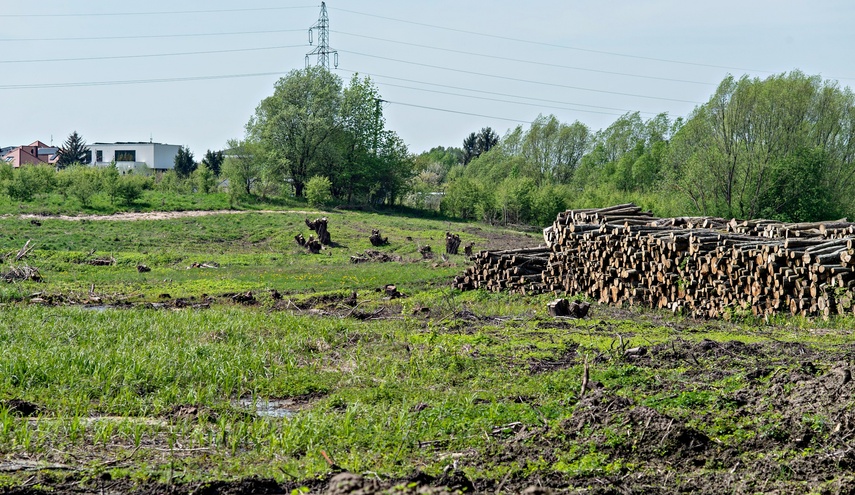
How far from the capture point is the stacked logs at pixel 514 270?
23.3m

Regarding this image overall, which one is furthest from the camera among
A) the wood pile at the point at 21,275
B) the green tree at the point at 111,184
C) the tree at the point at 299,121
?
the tree at the point at 299,121

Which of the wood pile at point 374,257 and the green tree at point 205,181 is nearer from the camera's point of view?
the wood pile at point 374,257

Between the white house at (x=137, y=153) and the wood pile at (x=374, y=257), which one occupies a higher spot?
the white house at (x=137, y=153)

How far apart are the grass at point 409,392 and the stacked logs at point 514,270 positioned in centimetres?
181

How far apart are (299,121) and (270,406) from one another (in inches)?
2385

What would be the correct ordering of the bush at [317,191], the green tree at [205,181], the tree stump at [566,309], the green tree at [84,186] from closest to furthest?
1. the tree stump at [566,309]
2. the green tree at [84,186]
3. the green tree at [205,181]
4. the bush at [317,191]

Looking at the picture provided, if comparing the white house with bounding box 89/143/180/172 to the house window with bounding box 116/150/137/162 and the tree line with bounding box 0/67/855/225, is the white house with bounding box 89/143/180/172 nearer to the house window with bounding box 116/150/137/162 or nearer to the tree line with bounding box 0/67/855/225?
the house window with bounding box 116/150/137/162

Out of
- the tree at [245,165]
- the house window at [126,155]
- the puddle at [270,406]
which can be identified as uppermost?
the house window at [126,155]

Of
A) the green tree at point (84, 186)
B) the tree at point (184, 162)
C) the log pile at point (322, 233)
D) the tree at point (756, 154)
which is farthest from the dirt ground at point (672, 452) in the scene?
the tree at point (184, 162)

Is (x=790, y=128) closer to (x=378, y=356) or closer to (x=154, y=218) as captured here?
(x=154, y=218)

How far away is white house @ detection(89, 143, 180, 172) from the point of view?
12150 centimetres

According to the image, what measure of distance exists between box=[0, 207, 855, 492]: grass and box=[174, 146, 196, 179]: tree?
7605cm

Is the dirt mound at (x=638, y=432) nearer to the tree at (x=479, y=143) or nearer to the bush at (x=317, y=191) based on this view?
the bush at (x=317, y=191)

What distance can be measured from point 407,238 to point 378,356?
1250 inches
